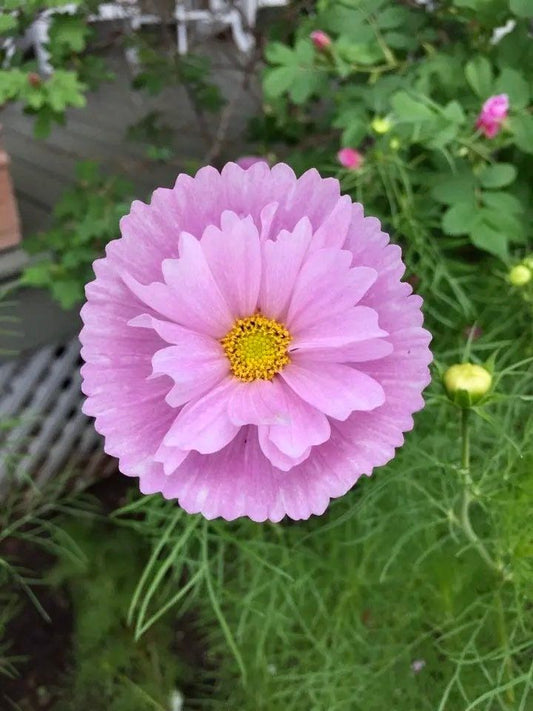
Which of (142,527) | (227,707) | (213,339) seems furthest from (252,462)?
(227,707)

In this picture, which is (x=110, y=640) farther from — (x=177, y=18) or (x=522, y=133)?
(x=177, y=18)

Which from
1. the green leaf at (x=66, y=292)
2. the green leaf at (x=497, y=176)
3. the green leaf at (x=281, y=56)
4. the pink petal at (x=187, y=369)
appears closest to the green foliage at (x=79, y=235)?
the green leaf at (x=66, y=292)

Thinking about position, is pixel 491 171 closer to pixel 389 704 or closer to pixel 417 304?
pixel 417 304

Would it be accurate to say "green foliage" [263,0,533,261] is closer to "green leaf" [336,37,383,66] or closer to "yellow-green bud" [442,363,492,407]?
"green leaf" [336,37,383,66]

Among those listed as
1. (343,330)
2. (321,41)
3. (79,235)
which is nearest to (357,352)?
(343,330)

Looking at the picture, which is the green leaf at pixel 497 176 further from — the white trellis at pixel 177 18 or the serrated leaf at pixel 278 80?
the white trellis at pixel 177 18

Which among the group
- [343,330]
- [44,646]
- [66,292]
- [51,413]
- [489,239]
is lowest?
[44,646]
